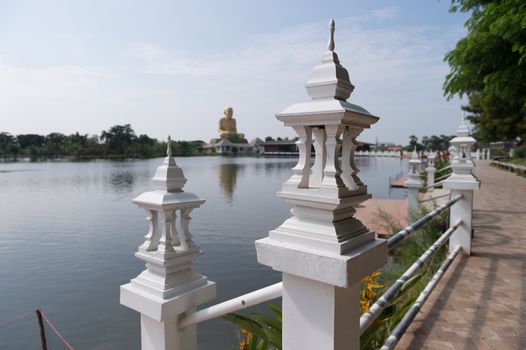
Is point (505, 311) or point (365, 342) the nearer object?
point (365, 342)

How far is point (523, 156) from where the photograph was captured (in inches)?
1323

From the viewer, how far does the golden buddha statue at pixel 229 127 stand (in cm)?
11600

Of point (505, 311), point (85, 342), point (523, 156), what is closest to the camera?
point (505, 311)

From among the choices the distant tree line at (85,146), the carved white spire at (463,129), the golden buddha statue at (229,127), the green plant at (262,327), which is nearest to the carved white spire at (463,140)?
the carved white spire at (463,129)

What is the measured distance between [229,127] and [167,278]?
117 meters

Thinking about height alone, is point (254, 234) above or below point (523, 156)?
below

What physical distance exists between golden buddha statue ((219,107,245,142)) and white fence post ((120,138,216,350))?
114424 mm

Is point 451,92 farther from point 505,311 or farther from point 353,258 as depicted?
point 353,258

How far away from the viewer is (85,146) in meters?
81.3

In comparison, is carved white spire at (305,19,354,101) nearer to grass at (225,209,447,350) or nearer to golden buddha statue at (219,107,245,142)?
grass at (225,209,447,350)

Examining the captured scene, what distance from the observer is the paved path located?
291 centimetres

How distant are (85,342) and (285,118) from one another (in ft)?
24.2

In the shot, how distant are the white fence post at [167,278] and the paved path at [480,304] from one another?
1761 mm

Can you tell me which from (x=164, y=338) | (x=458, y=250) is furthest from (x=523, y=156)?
(x=164, y=338)
